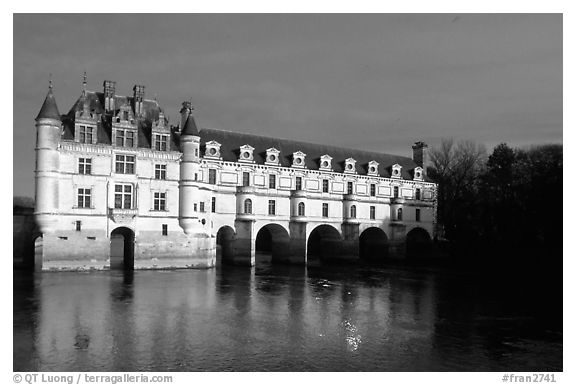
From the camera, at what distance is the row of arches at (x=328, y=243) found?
147 ft

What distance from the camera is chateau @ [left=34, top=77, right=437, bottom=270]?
34.9 m

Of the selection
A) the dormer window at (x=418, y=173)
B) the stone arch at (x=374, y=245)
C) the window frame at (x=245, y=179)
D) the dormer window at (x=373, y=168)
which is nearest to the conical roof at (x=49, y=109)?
the window frame at (x=245, y=179)

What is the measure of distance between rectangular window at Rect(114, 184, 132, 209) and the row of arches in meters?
9.36

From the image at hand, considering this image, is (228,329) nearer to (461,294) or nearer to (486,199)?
(461,294)

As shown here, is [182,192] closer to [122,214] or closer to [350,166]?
[122,214]

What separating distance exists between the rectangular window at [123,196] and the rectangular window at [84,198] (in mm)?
1764

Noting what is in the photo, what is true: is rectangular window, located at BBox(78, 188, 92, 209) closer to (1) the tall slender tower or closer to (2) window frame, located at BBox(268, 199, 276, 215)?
(1) the tall slender tower


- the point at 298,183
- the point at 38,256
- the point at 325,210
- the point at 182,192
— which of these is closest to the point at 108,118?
the point at 182,192

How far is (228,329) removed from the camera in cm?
1870

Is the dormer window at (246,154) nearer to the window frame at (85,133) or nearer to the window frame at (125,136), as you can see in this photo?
the window frame at (125,136)

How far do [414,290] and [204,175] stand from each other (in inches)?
756

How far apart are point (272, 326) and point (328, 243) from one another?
31707 millimetres

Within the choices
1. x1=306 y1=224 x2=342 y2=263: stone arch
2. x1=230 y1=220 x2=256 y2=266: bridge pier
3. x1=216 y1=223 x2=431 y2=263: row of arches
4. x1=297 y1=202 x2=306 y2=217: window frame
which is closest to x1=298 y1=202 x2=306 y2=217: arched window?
x1=297 y1=202 x2=306 y2=217: window frame
